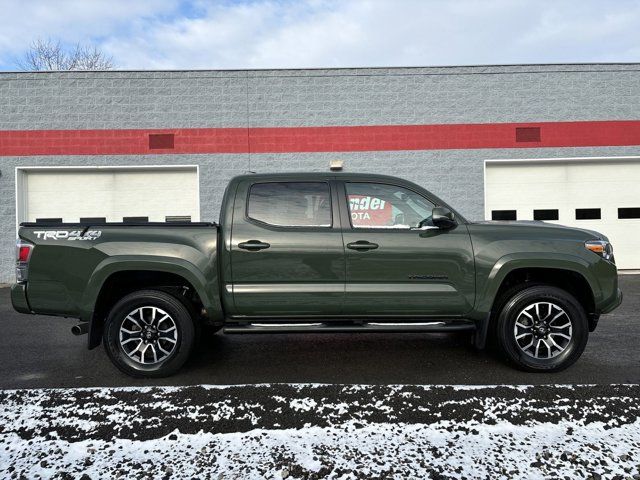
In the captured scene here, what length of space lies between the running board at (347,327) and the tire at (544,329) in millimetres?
349

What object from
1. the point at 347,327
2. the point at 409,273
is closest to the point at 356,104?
the point at 409,273

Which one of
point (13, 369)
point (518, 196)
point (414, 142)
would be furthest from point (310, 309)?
point (518, 196)

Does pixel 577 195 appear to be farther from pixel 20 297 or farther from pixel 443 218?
pixel 20 297

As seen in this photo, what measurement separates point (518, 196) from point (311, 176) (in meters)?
9.50

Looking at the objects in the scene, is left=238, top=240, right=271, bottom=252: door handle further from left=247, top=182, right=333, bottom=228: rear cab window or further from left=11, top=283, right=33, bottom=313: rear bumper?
left=11, top=283, right=33, bottom=313: rear bumper

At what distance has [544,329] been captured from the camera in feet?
13.6

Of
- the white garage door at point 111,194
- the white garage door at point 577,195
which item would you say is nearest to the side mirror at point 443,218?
the white garage door at point 577,195

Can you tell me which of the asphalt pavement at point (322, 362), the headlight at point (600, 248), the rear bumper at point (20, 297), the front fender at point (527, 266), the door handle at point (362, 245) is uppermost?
the door handle at point (362, 245)

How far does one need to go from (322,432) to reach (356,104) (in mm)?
10352

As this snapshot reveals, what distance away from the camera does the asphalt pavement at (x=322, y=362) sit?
13.2 feet

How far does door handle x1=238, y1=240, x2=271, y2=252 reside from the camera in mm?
4141

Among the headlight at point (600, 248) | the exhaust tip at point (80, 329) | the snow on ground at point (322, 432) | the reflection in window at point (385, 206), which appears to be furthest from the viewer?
the reflection in window at point (385, 206)

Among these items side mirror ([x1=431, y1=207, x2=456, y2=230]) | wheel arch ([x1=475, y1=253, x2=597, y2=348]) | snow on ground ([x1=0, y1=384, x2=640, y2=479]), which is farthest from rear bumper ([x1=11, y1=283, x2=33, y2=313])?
wheel arch ([x1=475, y1=253, x2=597, y2=348])

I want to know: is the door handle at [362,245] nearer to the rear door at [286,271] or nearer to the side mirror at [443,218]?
the rear door at [286,271]
